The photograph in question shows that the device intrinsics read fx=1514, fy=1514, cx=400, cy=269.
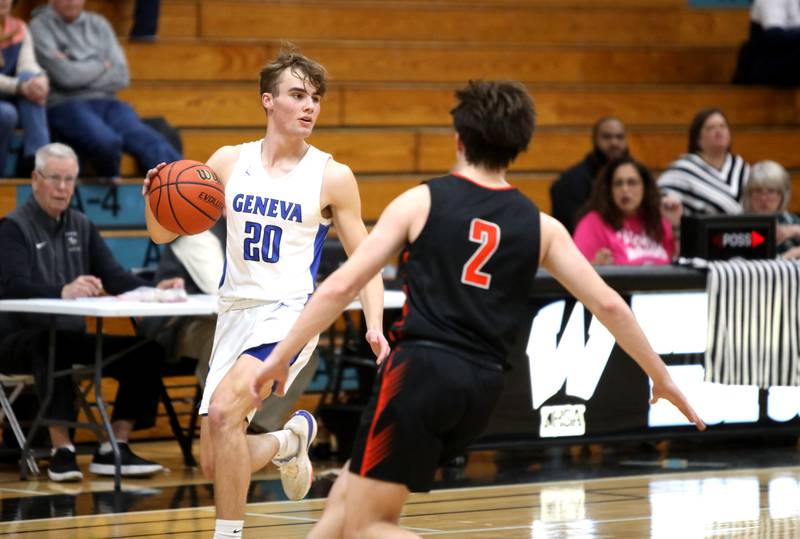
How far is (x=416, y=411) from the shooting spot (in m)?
4.03

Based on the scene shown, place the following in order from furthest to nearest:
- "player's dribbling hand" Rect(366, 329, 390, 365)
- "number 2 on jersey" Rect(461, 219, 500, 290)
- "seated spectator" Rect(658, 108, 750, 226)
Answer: "seated spectator" Rect(658, 108, 750, 226) < "player's dribbling hand" Rect(366, 329, 390, 365) < "number 2 on jersey" Rect(461, 219, 500, 290)

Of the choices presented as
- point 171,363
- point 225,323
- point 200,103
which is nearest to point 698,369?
point 171,363

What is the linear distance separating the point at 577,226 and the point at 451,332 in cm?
542

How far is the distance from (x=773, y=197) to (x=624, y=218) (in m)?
1.01

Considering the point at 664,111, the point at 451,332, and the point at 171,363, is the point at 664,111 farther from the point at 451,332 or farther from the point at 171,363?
the point at 451,332

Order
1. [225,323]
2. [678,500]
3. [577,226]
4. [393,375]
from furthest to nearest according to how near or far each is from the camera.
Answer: [577,226], [678,500], [225,323], [393,375]

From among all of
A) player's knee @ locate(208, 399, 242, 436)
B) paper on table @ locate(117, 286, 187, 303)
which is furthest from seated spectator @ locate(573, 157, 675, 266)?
player's knee @ locate(208, 399, 242, 436)

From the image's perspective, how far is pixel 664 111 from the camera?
12898 mm

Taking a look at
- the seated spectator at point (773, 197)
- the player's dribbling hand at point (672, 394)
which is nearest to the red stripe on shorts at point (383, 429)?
the player's dribbling hand at point (672, 394)

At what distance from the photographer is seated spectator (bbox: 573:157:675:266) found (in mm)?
9179

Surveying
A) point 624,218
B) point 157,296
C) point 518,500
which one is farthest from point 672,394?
point 624,218

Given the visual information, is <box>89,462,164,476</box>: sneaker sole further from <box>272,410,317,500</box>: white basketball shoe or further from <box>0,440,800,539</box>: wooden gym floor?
<box>272,410,317,500</box>: white basketball shoe

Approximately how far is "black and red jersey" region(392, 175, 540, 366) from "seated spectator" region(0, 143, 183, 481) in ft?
13.2

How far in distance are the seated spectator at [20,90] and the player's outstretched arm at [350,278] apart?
19.0 feet
